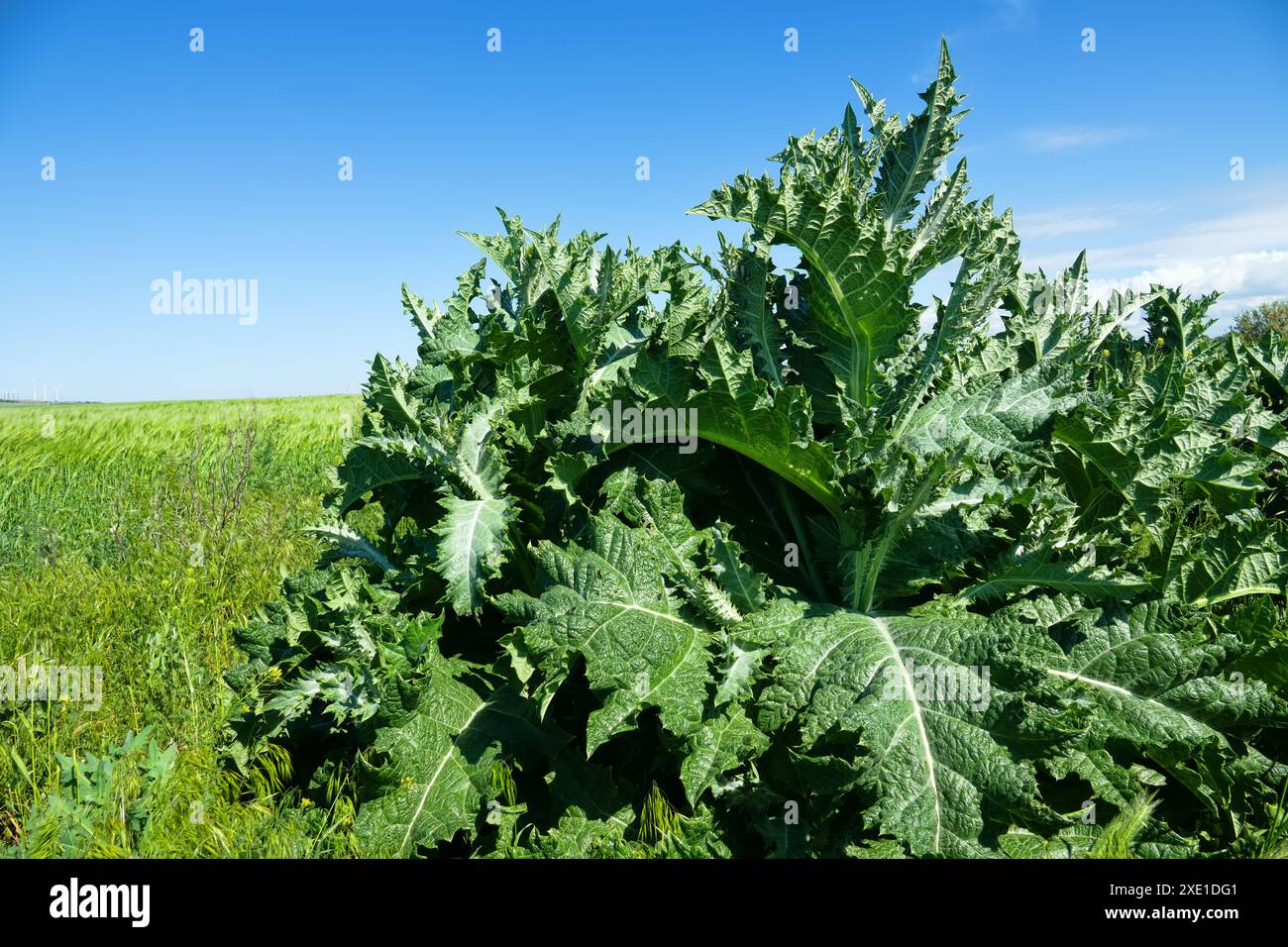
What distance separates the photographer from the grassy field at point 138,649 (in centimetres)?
283

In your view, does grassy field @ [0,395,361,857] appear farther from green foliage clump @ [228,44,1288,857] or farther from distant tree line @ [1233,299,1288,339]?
distant tree line @ [1233,299,1288,339]

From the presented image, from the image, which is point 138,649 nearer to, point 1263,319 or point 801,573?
point 801,573

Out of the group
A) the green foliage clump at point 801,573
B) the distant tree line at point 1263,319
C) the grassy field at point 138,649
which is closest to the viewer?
the green foliage clump at point 801,573

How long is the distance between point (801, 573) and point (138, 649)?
154 inches

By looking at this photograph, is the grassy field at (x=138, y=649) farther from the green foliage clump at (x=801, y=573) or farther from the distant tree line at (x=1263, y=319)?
the distant tree line at (x=1263, y=319)

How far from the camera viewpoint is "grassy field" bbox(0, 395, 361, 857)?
283 cm

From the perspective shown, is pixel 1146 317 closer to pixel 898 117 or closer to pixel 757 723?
pixel 898 117

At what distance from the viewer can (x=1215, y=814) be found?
8.96ft

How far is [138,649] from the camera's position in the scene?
4.74 m

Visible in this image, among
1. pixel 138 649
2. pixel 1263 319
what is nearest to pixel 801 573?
pixel 138 649

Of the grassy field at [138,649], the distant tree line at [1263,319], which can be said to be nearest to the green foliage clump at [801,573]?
the grassy field at [138,649]

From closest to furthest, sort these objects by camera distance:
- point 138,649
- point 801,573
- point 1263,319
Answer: point 801,573 < point 138,649 < point 1263,319

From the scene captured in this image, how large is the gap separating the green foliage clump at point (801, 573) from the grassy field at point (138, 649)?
0.31 m

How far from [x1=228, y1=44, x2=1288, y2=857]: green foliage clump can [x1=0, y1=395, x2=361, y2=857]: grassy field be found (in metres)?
0.31
